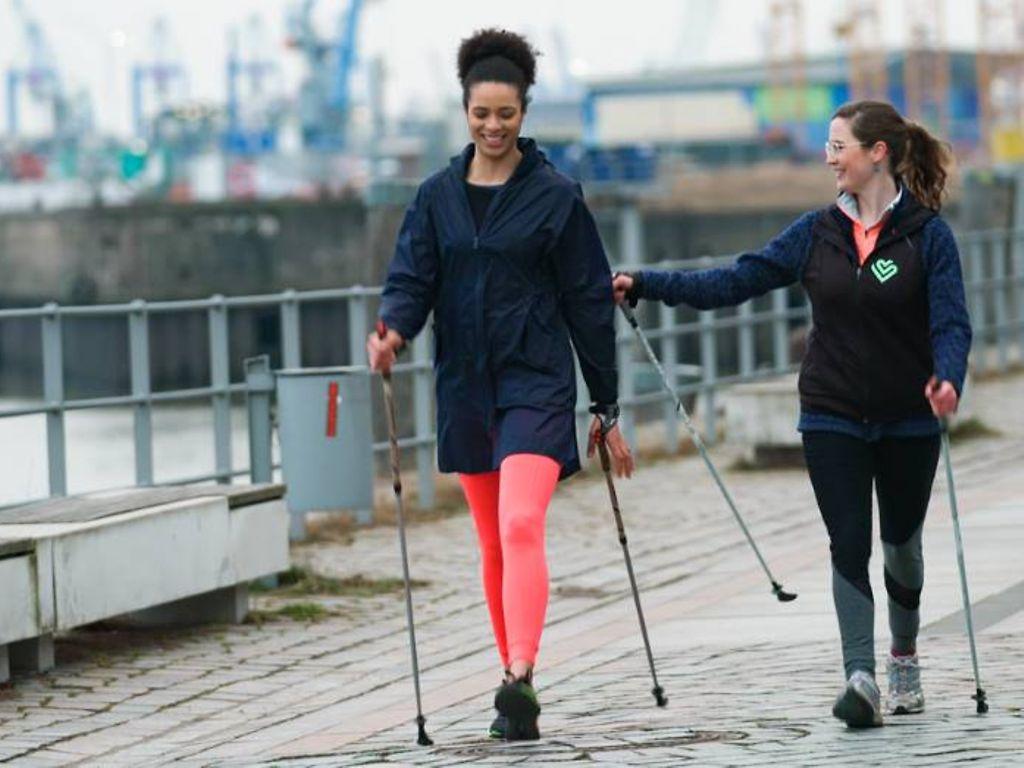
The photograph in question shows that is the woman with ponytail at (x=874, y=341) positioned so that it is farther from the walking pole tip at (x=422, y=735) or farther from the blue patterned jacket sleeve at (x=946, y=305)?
the walking pole tip at (x=422, y=735)

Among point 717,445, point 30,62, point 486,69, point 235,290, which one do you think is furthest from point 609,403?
point 30,62

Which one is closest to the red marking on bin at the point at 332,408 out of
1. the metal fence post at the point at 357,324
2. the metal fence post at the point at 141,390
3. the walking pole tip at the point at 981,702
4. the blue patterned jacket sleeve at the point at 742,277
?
the metal fence post at the point at 141,390

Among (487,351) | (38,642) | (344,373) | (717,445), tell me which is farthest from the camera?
(717,445)

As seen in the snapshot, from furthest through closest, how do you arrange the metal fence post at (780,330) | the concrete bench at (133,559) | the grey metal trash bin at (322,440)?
1. the metal fence post at (780,330)
2. the grey metal trash bin at (322,440)
3. the concrete bench at (133,559)

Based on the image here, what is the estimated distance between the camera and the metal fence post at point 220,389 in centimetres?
1293

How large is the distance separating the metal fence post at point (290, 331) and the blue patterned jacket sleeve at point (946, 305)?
6.71 m

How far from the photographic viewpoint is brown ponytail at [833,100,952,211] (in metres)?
7.01

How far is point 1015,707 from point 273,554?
3.74 meters

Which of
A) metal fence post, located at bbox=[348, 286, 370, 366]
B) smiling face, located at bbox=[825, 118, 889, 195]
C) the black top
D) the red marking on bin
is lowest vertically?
the red marking on bin

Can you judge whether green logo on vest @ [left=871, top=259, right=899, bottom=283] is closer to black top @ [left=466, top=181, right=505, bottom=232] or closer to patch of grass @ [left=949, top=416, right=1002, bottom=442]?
black top @ [left=466, top=181, right=505, bottom=232]

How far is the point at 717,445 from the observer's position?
59.4 feet

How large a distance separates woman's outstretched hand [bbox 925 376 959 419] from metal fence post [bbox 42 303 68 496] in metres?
5.66

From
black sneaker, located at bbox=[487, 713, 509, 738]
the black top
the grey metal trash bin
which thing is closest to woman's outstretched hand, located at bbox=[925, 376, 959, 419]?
the black top

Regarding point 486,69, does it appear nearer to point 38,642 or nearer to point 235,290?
point 38,642
